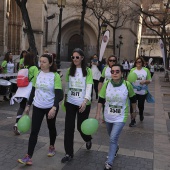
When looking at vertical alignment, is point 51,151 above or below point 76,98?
below

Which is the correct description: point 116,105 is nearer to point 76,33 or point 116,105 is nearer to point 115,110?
point 115,110

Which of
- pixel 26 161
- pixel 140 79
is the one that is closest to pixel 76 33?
pixel 140 79

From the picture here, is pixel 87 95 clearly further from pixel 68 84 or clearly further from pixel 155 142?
pixel 155 142

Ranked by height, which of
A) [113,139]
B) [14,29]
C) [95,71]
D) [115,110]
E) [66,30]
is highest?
[66,30]

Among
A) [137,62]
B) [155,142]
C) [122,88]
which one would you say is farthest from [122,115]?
[137,62]

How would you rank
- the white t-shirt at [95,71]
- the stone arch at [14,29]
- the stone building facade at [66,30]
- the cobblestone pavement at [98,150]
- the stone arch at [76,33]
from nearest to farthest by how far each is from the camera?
the cobblestone pavement at [98,150] < the white t-shirt at [95,71] < the stone arch at [14,29] < the stone building facade at [66,30] < the stone arch at [76,33]

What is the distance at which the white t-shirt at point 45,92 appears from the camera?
4.78m

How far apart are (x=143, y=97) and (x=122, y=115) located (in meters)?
3.55

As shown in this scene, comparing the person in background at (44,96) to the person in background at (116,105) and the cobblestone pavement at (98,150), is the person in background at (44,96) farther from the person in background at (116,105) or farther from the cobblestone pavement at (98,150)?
the person in background at (116,105)

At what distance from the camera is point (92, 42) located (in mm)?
46688

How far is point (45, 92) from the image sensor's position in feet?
15.8

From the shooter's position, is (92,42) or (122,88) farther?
(92,42)

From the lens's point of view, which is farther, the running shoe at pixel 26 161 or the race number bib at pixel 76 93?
the race number bib at pixel 76 93

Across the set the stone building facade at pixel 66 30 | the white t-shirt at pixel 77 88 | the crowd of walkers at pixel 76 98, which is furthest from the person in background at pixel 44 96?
the stone building facade at pixel 66 30
